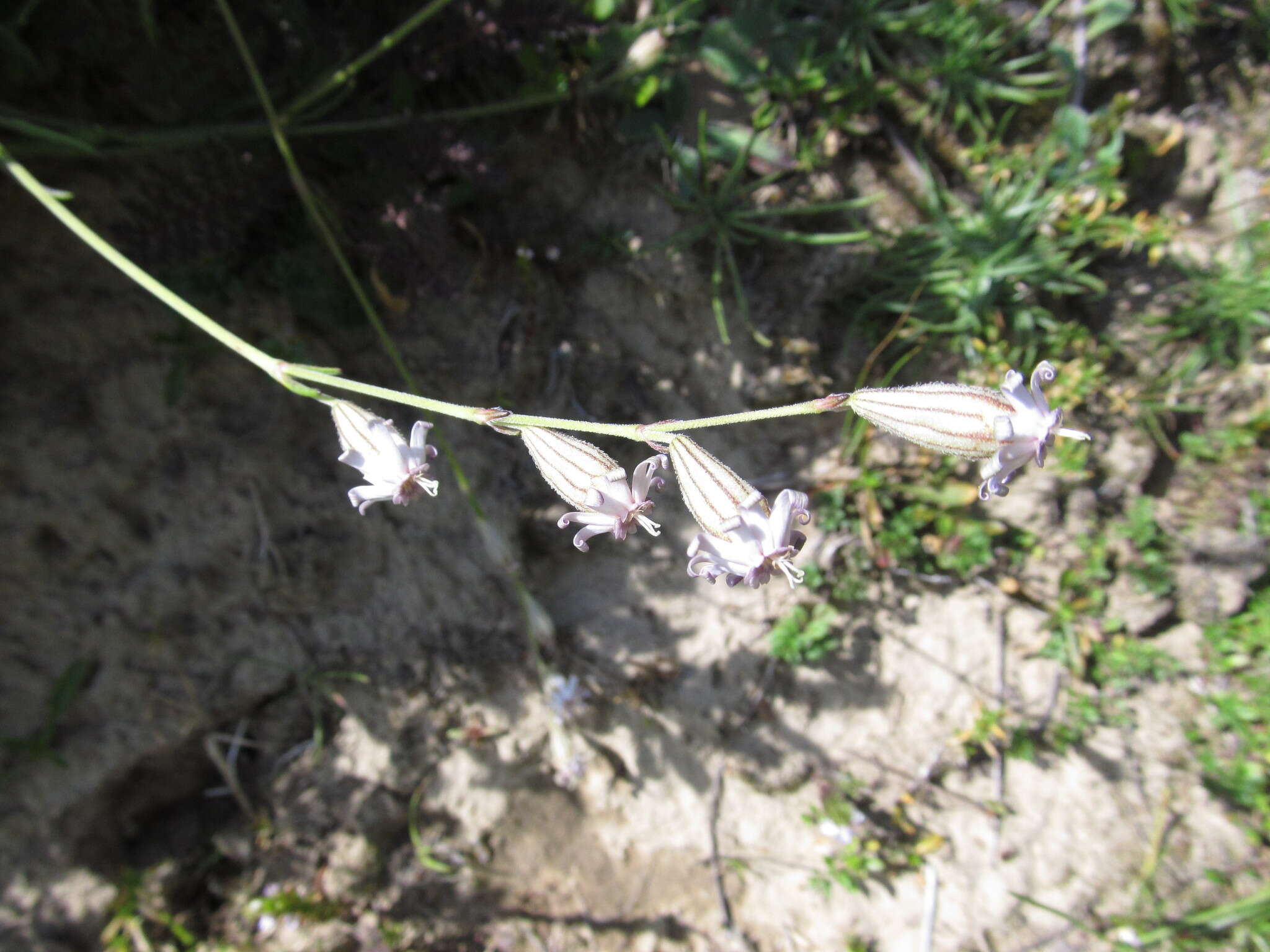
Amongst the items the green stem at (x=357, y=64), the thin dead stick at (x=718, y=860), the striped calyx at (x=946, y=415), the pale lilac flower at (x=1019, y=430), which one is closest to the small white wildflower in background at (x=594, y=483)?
the striped calyx at (x=946, y=415)

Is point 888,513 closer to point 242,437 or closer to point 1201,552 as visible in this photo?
point 1201,552

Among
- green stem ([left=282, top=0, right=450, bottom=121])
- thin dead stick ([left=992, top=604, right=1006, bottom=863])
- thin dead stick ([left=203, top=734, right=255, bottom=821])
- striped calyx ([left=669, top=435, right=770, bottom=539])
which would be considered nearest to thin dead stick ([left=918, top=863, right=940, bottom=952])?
thin dead stick ([left=992, top=604, right=1006, bottom=863])

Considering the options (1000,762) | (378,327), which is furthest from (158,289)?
(1000,762)

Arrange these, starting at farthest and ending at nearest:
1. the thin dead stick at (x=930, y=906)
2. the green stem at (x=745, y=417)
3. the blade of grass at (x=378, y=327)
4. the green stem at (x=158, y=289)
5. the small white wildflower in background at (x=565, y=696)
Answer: the thin dead stick at (x=930, y=906), the small white wildflower in background at (x=565, y=696), the blade of grass at (x=378, y=327), the green stem at (x=158, y=289), the green stem at (x=745, y=417)

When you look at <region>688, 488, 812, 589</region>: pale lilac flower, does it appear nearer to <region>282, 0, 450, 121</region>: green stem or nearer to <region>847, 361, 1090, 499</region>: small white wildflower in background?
<region>847, 361, 1090, 499</region>: small white wildflower in background

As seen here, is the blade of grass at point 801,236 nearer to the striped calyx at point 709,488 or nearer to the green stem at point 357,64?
Result: the green stem at point 357,64

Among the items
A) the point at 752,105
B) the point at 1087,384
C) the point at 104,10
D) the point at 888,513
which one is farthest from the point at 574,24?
the point at 1087,384

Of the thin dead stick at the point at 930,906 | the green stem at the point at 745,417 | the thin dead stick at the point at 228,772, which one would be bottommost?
the thin dead stick at the point at 930,906
